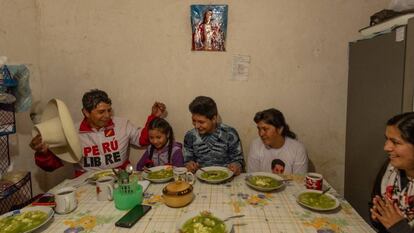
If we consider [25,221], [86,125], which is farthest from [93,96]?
[25,221]

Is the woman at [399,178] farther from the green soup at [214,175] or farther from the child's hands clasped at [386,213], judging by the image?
the green soup at [214,175]

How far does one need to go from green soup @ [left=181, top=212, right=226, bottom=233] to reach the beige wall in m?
1.26

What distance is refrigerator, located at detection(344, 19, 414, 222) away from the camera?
58.1 inches

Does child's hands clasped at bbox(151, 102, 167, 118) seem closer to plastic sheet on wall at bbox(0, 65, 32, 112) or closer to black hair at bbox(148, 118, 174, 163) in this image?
black hair at bbox(148, 118, 174, 163)

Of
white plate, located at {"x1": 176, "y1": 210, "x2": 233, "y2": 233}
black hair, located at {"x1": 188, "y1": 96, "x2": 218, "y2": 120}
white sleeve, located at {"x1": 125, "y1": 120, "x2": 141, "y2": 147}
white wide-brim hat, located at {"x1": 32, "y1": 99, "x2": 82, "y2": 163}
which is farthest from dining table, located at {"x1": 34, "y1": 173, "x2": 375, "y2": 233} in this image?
white sleeve, located at {"x1": 125, "y1": 120, "x2": 141, "y2": 147}

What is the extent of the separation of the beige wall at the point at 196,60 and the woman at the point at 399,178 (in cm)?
98

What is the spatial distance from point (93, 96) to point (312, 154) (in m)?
1.78

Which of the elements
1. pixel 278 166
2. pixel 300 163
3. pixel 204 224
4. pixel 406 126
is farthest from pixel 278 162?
pixel 204 224

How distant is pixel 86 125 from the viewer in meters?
2.12

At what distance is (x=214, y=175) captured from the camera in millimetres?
1646

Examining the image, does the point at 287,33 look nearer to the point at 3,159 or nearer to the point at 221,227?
the point at 221,227

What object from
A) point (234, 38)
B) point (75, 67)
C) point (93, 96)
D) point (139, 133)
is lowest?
point (139, 133)

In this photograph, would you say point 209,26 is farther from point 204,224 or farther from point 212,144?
point 204,224

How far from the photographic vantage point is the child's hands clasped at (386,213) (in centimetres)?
111
